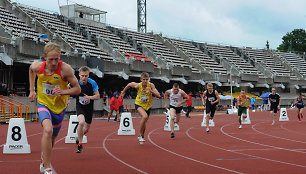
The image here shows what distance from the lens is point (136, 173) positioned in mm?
6637

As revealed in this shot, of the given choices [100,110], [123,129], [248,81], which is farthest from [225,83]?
[123,129]

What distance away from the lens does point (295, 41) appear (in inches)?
3907

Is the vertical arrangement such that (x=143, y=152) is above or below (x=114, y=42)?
below

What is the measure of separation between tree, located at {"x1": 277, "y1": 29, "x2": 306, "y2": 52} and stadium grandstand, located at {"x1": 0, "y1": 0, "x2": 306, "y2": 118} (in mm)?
29455

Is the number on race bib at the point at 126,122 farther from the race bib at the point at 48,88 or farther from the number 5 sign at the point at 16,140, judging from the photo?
the race bib at the point at 48,88

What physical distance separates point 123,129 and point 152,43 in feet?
126

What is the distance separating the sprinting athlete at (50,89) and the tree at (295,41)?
97.6 metres

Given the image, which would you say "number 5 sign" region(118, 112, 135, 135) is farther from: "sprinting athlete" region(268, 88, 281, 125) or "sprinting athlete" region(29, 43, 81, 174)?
"sprinting athlete" region(268, 88, 281, 125)

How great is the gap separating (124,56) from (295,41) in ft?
239

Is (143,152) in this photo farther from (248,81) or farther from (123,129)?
(248,81)

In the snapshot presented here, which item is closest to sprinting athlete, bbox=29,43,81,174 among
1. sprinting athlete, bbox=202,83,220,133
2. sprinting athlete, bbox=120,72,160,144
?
sprinting athlete, bbox=120,72,160,144

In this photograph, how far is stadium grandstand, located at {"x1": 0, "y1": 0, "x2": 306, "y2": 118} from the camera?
27.4 metres

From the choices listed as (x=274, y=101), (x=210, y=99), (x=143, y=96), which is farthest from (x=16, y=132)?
(x=274, y=101)

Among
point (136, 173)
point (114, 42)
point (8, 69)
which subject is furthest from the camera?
point (114, 42)
